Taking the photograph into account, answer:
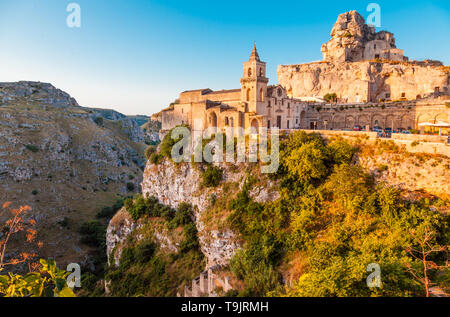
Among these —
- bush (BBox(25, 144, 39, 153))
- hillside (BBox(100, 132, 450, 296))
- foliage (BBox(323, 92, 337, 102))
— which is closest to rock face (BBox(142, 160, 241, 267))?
hillside (BBox(100, 132, 450, 296))

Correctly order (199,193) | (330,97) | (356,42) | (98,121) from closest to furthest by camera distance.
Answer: (199,193) → (330,97) → (356,42) → (98,121)

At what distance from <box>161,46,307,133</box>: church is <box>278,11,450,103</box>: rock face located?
11122mm

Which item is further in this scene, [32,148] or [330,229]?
[32,148]

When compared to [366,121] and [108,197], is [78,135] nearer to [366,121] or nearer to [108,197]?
[108,197]

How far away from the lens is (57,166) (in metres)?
65.0

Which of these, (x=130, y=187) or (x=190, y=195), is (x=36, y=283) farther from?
(x=130, y=187)

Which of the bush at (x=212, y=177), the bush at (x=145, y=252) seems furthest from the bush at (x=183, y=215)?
the bush at (x=212, y=177)

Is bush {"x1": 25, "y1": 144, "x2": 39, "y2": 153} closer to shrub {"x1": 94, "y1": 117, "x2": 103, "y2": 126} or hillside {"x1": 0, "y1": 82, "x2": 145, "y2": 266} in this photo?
hillside {"x1": 0, "y1": 82, "x2": 145, "y2": 266}

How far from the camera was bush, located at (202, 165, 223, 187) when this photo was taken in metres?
29.3

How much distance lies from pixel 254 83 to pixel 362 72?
22.1 m

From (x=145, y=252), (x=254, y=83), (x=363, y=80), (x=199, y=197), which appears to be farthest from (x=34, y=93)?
(x=363, y=80)

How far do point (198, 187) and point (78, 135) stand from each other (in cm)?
6555

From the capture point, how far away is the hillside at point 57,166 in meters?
49.2

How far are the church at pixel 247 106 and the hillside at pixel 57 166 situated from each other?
32.2 metres
